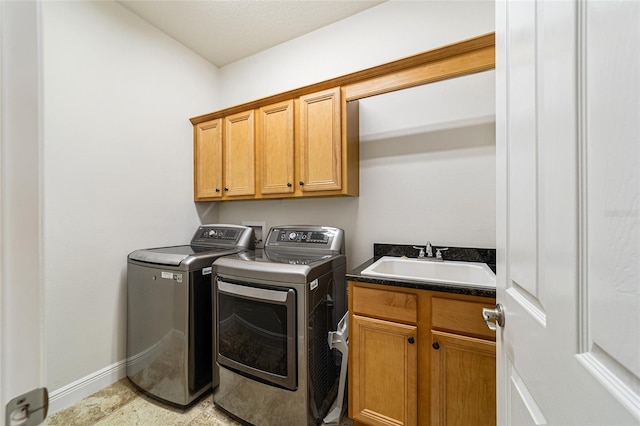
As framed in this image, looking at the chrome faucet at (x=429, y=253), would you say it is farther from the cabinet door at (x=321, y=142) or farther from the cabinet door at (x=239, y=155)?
the cabinet door at (x=239, y=155)

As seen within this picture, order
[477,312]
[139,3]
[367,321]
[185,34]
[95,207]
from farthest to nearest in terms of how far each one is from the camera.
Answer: [185,34] → [139,3] → [95,207] → [367,321] → [477,312]

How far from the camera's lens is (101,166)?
6.17 ft

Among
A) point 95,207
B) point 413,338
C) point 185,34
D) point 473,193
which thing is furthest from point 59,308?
point 473,193

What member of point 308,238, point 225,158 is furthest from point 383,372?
point 225,158

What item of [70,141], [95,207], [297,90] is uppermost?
[297,90]

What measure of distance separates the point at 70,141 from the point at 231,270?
4.73ft

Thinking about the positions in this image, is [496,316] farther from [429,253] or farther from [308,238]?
[308,238]

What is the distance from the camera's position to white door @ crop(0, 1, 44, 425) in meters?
0.34

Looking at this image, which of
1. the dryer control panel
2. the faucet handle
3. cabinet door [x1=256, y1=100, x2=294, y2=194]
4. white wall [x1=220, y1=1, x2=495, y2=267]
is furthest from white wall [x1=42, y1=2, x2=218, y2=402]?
the faucet handle

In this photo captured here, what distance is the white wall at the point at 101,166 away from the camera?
1.66 metres

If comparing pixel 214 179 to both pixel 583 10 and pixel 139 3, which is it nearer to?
pixel 139 3

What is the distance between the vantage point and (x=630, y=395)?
291 mm

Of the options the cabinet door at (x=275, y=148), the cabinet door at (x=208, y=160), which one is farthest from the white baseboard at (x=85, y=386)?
the cabinet door at (x=275, y=148)

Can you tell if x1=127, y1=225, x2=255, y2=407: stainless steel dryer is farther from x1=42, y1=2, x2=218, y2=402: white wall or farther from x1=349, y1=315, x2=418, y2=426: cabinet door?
x1=349, y1=315, x2=418, y2=426: cabinet door
